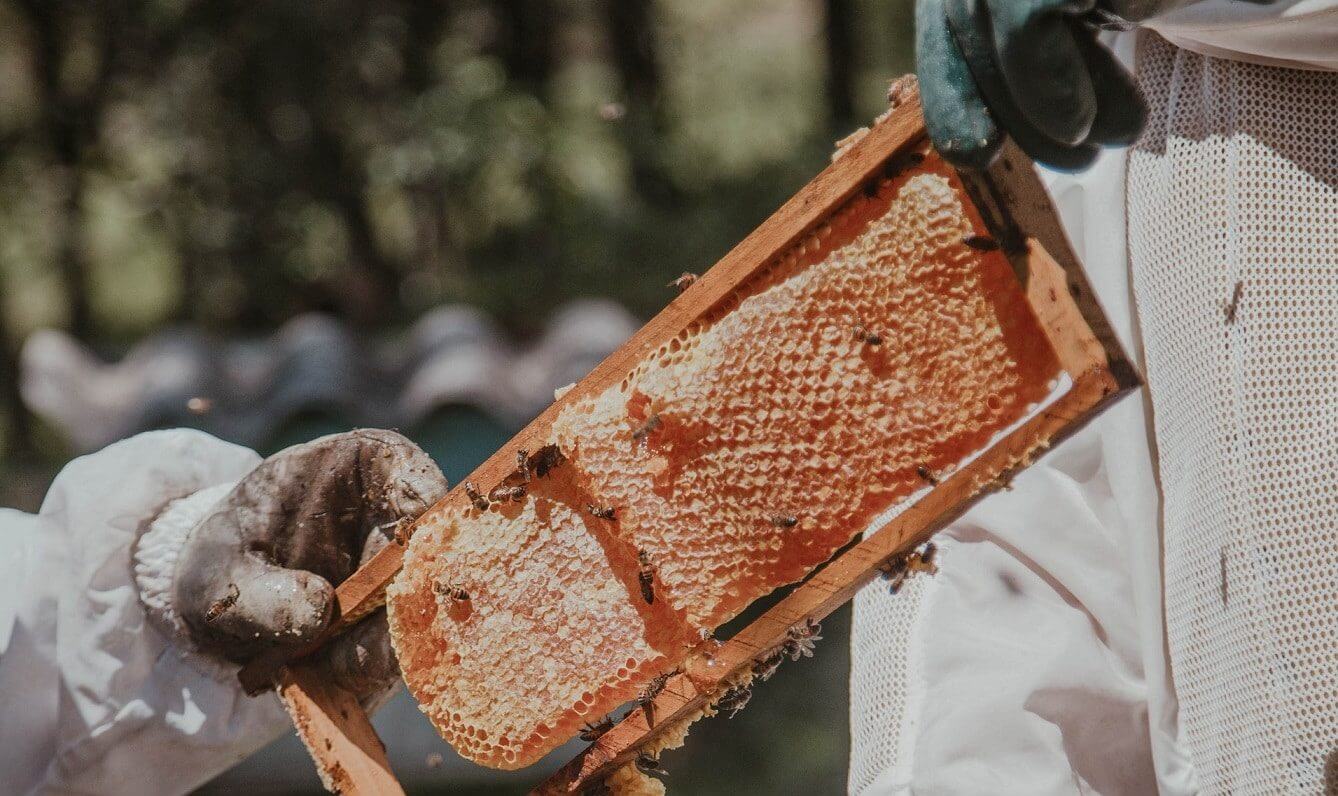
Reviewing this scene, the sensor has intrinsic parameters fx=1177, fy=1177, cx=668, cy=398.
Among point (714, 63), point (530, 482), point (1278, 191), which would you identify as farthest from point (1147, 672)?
point (714, 63)

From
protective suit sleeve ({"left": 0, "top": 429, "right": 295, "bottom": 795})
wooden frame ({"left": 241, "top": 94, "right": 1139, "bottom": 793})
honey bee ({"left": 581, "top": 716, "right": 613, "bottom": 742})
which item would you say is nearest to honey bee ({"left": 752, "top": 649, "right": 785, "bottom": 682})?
wooden frame ({"left": 241, "top": 94, "right": 1139, "bottom": 793})

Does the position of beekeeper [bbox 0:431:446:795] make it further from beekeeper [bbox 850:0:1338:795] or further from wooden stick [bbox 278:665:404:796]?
beekeeper [bbox 850:0:1338:795]

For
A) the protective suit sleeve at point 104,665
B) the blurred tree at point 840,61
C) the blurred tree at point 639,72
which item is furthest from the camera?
the blurred tree at point 840,61

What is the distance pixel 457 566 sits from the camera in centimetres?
180

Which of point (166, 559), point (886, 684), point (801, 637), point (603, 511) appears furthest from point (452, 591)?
point (886, 684)

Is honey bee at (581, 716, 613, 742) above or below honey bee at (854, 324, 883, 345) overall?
below

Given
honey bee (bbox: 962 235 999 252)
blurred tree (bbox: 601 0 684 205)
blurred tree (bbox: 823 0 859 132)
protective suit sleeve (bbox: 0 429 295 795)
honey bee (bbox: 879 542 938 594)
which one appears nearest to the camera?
honey bee (bbox: 962 235 999 252)

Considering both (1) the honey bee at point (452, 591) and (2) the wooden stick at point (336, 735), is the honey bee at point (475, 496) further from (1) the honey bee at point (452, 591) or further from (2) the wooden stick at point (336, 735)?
(2) the wooden stick at point (336, 735)

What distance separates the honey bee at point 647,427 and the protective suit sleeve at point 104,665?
93cm

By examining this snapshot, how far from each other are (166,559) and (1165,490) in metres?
1.71

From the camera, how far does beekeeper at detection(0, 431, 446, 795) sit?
1965 mm

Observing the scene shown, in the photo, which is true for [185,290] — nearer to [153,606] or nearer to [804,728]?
[804,728]

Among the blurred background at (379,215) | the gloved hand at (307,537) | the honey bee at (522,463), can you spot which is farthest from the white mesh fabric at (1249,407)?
the blurred background at (379,215)

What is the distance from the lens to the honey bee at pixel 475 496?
1.76 meters
